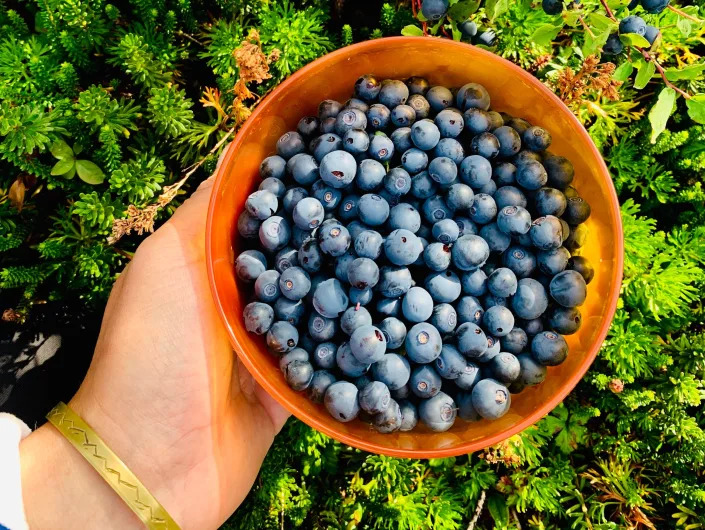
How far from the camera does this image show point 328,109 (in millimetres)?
1248

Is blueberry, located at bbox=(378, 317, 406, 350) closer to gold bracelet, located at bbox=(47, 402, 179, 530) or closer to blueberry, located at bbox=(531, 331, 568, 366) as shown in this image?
blueberry, located at bbox=(531, 331, 568, 366)

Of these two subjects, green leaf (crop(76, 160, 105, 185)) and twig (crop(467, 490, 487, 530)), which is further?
twig (crop(467, 490, 487, 530))

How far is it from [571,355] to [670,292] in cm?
47

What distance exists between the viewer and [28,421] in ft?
5.68

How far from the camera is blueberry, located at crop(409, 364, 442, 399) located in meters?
1.11

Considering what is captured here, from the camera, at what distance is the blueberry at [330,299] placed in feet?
3.59

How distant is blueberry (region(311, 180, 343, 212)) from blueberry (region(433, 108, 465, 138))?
0.24 meters

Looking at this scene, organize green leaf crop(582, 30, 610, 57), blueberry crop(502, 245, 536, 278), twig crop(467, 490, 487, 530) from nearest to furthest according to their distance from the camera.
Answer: green leaf crop(582, 30, 610, 57)
blueberry crop(502, 245, 536, 278)
twig crop(467, 490, 487, 530)

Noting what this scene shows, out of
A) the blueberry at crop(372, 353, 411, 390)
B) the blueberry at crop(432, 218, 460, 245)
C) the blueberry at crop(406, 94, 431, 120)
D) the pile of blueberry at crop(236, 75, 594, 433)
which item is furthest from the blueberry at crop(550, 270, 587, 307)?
the blueberry at crop(406, 94, 431, 120)

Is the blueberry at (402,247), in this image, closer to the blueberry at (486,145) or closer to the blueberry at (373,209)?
the blueberry at (373,209)

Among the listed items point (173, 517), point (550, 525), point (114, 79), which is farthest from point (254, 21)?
point (550, 525)

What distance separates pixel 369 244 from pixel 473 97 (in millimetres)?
404

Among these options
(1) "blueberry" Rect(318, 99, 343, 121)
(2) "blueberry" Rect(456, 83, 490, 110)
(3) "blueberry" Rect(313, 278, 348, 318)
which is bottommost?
(3) "blueberry" Rect(313, 278, 348, 318)

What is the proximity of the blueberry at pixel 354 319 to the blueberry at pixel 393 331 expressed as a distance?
3 cm
